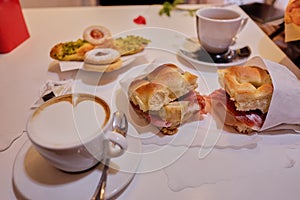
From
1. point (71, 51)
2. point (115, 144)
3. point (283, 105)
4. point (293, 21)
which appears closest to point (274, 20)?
point (293, 21)

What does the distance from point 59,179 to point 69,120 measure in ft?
0.29

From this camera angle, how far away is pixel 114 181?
1.33 ft

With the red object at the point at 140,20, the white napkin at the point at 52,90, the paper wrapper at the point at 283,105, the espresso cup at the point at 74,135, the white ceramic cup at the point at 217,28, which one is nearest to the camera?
the espresso cup at the point at 74,135

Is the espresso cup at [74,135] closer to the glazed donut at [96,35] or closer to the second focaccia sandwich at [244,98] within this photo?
the second focaccia sandwich at [244,98]

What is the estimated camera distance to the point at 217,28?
0.72 m

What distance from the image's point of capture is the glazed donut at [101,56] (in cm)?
66

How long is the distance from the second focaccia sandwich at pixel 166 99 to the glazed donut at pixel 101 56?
0.13 meters

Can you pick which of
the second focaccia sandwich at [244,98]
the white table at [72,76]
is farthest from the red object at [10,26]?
the second focaccia sandwich at [244,98]

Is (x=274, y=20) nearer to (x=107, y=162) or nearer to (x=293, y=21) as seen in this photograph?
(x=293, y=21)

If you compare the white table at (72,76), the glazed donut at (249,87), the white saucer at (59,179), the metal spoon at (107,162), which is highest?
the glazed donut at (249,87)

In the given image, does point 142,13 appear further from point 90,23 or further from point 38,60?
point 38,60

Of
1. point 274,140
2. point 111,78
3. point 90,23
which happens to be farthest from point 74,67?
point 274,140

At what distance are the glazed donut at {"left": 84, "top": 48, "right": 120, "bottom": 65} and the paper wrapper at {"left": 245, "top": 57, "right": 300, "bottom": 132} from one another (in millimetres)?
355

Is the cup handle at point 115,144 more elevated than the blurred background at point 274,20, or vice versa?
the cup handle at point 115,144
